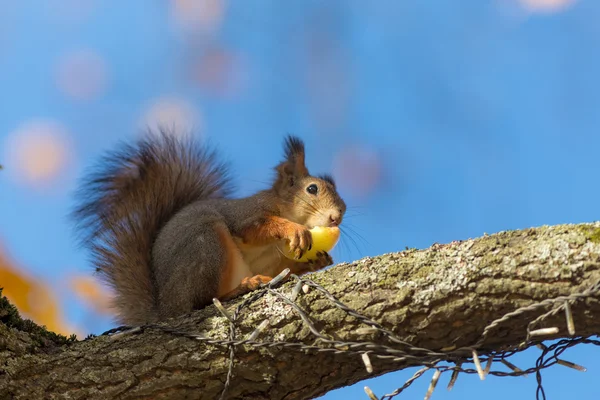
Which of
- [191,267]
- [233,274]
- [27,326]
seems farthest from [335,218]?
[27,326]

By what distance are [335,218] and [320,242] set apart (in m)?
0.32

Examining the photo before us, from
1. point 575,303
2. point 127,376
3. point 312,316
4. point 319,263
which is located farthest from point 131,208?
point 575,303

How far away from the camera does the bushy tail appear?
281cm

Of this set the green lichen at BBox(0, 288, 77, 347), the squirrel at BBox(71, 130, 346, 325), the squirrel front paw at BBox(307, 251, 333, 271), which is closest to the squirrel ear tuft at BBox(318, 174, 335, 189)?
the squirrel at BBox(71, 130, 346, 325)

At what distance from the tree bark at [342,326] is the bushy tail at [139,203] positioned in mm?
553

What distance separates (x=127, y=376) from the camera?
2.08 metres

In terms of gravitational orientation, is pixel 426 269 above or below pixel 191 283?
below

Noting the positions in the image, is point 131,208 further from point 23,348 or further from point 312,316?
point 312,316

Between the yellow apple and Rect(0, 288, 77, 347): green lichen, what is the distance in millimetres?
911

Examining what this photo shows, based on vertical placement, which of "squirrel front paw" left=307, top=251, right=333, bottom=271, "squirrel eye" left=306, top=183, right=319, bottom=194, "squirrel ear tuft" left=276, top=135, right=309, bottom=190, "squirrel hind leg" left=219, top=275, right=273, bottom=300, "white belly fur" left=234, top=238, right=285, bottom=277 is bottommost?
"squirrel hind leg" left=219, top=275, right=273, bottom=300

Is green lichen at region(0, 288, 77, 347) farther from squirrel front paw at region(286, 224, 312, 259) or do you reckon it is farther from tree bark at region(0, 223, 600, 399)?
squirrel front paw at region(286, 224, 312, 259)

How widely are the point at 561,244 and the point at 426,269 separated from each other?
371 millimetres

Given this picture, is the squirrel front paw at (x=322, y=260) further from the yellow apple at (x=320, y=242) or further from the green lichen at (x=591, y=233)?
the green lichen at (x=591, y=233)

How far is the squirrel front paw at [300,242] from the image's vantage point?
2.61 meters
